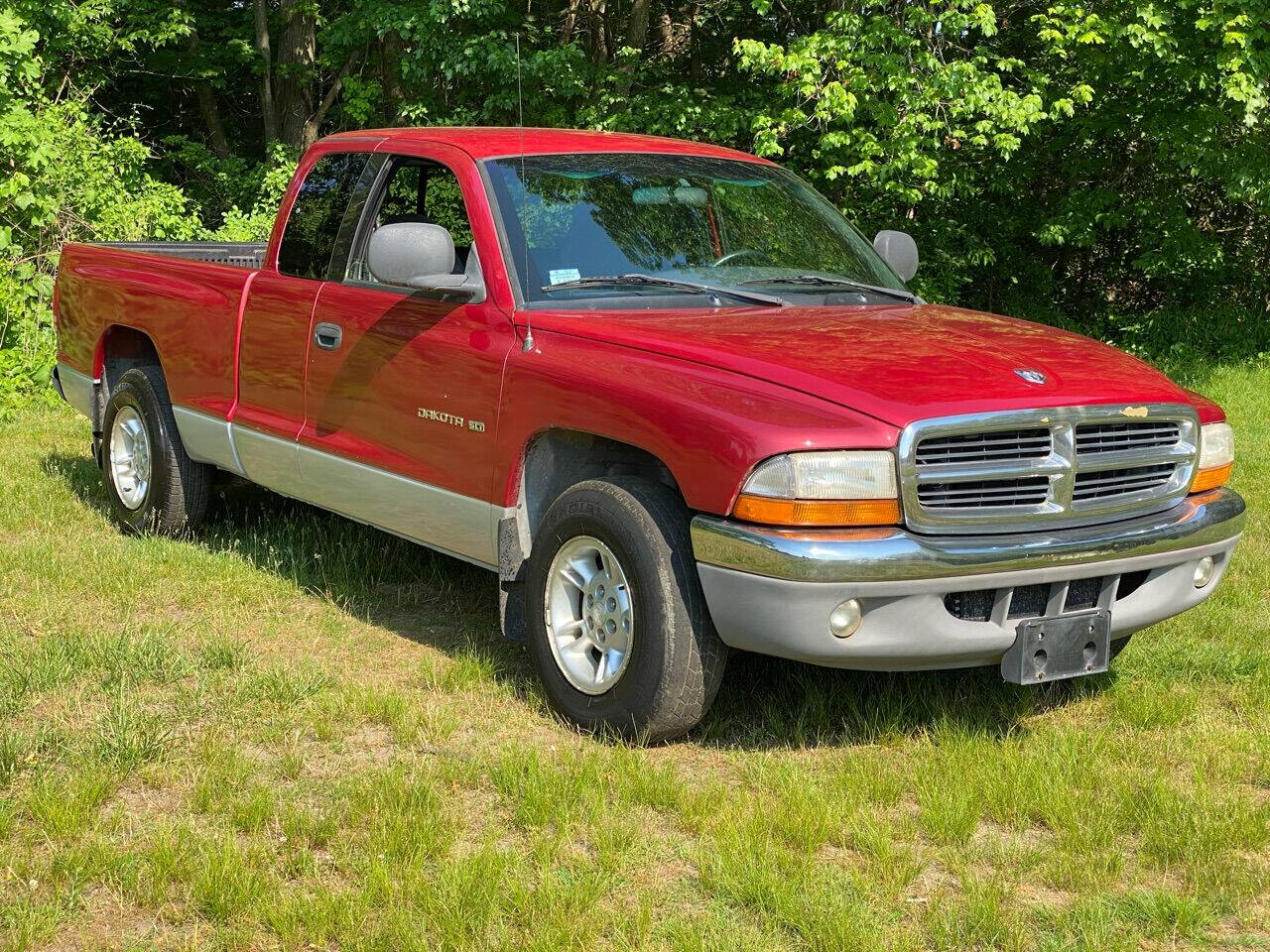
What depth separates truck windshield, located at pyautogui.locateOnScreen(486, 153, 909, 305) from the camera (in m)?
5.25

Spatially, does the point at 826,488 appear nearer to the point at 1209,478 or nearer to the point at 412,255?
the point at 1209,478

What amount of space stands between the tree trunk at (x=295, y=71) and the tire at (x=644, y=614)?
55.5 ft

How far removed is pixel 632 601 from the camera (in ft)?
15.0

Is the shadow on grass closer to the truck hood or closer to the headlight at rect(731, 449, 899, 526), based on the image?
the headlight at rect(731, 449, 899, 526)

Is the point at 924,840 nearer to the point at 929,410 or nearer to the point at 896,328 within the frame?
the point at 929,410

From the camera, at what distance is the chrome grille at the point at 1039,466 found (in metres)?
4.21

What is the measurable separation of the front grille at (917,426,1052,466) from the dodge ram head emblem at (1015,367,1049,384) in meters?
0.16

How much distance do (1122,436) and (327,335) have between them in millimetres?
3016

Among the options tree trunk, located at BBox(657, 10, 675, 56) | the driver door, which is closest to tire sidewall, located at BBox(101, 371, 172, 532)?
the driver door

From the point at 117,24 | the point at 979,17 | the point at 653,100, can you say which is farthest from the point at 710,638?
the point at 117,24

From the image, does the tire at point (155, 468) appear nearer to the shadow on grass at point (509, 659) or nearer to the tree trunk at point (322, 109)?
the shadow on grass at point (509, 659)

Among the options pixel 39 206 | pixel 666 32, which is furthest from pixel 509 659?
pixel 666 32

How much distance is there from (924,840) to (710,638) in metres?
0.86

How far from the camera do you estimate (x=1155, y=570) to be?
4758 millimetres
